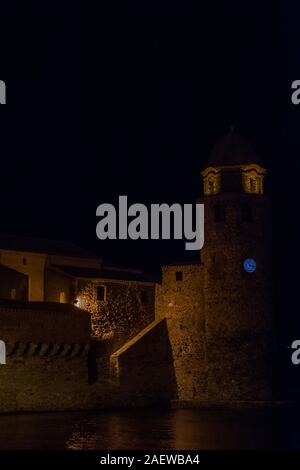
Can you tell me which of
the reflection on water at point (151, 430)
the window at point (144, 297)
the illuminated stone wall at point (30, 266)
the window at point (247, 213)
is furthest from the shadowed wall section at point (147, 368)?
the window at point (247, 213)

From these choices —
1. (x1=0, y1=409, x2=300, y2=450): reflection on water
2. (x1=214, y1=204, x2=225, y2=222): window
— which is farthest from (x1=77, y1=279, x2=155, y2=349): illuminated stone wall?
(x1=0, y1=409, x2=300, y2=450): reflection on water

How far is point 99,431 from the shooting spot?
120 ft

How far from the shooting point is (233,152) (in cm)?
5353

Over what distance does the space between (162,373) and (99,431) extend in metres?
16.1

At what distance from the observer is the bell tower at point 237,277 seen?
51969 mm

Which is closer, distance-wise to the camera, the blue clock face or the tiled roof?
the blue clock face

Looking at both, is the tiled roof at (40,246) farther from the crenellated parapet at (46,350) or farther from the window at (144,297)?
the crenellated parapet at (46,350)

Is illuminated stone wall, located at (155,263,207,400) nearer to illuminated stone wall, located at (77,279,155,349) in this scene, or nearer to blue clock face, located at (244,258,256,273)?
illuminated stone wall, located at (77,279,155,349)

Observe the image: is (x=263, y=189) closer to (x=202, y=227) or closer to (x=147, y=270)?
(x=202, y=227)

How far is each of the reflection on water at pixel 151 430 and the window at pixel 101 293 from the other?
7.31m

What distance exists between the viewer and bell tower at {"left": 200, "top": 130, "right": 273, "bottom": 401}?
5197 cm

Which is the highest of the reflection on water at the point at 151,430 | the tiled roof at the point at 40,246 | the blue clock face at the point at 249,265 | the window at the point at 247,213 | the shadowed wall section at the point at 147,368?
the window at the point at 247,213

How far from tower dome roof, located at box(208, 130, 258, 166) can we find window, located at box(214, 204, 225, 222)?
224 centimetres
